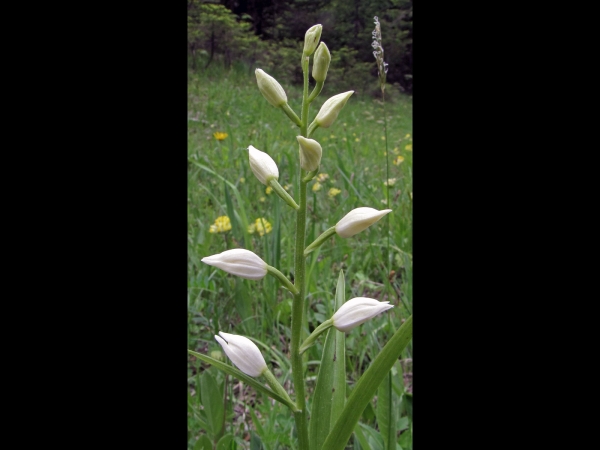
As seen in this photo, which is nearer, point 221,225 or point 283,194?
point 283,194

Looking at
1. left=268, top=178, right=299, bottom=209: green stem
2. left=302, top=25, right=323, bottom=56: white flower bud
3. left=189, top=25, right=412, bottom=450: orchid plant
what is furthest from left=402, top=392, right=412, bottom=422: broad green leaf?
left=302, top=25, right=323, bottom=56: white flower bud

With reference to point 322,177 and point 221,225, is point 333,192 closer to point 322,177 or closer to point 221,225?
point 322,177

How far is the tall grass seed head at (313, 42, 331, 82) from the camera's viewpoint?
47cm

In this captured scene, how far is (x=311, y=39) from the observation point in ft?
1.59

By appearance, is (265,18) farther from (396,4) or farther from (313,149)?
(313,149)

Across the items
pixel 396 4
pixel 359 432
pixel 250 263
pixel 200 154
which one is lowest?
pixel 359 432

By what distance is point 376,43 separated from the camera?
1.83 feet

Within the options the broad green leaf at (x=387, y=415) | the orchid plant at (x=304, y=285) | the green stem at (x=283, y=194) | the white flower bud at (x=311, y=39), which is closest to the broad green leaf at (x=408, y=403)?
the broad green leaf at (x=387, y=415)

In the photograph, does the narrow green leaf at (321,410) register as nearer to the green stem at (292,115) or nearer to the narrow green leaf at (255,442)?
the narrow green leaf at (255,442)

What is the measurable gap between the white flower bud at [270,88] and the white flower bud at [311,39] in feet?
0.13

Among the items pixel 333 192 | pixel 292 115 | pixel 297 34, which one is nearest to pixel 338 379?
pixel 292 115

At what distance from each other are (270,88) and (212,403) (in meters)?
0.32

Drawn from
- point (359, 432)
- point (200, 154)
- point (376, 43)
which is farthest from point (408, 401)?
point (200, 154)

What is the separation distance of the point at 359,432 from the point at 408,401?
0.33ft
